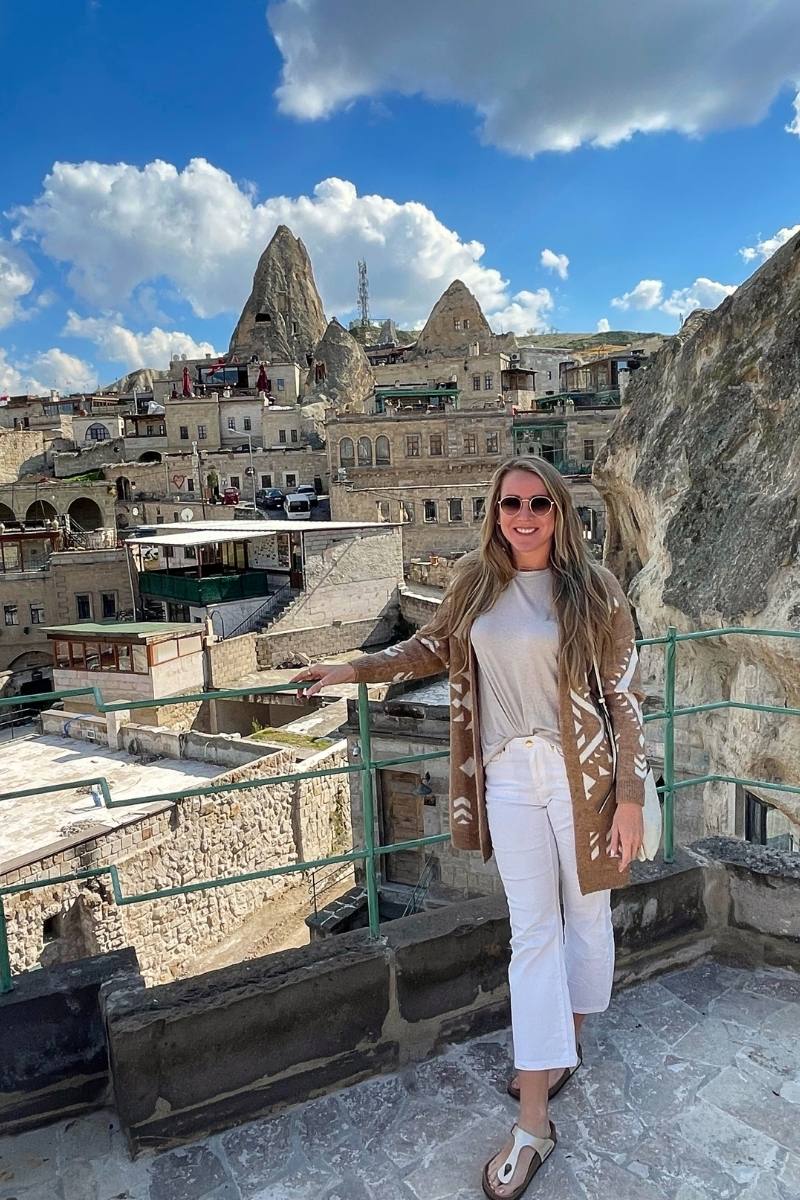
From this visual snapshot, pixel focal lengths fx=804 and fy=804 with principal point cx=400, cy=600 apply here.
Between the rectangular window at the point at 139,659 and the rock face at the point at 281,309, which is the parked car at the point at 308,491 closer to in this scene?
the rectangular window at the point at 139,659

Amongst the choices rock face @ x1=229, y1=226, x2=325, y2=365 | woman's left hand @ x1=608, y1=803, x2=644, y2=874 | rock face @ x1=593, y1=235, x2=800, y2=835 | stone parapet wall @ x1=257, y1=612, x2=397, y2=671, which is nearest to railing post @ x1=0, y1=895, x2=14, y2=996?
woman's left hand @ x1=608, y1=803, x2=644, y2=874

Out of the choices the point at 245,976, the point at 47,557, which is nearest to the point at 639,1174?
the point at 245,976

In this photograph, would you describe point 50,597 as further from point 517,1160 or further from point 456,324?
point 456,324

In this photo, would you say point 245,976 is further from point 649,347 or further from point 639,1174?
point 649,347

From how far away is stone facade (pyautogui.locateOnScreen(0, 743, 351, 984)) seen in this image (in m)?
13.2

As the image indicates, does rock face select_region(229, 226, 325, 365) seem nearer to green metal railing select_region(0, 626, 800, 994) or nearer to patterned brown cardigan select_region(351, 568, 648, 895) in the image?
green metal railing select_region(0, 626, 800, 994)

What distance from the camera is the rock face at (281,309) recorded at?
82188 mm

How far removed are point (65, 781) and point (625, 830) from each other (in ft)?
48.4

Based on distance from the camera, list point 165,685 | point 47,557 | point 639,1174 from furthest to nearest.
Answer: point 47,557 < point 165,685 < point 639,1174

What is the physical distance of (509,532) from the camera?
260cm

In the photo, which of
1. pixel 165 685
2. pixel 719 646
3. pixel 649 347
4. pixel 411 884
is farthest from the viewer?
pixel 649 347

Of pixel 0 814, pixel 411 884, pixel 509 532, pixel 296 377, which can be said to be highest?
pixel 296 377

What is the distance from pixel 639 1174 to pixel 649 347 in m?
68.1

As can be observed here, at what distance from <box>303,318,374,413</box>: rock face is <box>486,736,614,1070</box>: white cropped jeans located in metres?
63.4
